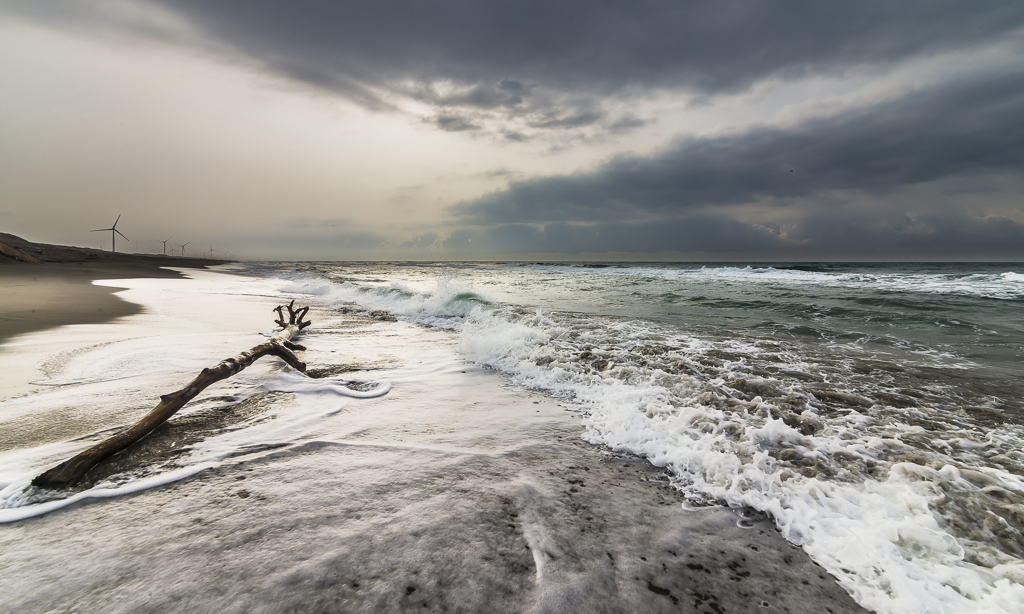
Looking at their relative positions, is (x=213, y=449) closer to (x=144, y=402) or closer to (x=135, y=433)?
(x=135, y=433)

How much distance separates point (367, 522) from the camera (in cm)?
229

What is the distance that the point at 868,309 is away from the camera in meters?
12.1

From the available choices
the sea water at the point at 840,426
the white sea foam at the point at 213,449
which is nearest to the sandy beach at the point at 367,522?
the white sea foam at the point at 213,449

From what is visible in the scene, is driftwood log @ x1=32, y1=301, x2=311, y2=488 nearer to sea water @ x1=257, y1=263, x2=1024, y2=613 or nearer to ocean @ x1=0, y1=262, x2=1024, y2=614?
ocean @ x1=0, y1=262, x2=1024, y2=614

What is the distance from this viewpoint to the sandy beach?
1.80 m

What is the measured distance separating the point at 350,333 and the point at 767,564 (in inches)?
343

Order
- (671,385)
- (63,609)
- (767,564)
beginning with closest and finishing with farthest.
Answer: (63,609) → (767,564) → (671,385)

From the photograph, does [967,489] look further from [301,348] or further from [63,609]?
[301,348]

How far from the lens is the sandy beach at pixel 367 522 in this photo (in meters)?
1.80

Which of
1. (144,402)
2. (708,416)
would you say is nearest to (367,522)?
(708,416)

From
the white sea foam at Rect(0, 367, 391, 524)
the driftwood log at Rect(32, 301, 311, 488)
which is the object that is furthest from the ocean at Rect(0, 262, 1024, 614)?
the driftwood log at Rect(32, 301, 311, 488)

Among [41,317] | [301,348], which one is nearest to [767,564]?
[301,348]

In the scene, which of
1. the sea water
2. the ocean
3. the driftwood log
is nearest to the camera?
the sea water

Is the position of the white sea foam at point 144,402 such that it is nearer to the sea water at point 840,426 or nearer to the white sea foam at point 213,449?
the white sea foam at point 213,449
